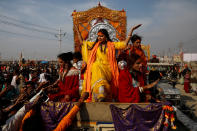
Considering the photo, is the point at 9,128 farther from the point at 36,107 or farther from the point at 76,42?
the point at 76,42

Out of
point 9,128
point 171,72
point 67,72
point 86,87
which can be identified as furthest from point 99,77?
point 171,72

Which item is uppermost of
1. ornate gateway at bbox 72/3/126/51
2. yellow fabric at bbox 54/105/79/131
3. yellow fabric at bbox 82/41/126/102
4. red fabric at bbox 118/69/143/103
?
ornate gateway at bbox 72/3/126/51

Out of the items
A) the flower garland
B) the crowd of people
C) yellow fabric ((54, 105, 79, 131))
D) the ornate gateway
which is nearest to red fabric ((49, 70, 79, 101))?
the crowd of people

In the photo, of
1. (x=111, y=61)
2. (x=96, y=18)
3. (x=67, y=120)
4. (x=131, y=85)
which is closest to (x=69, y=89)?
(x=67, y=120)

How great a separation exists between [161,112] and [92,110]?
1.12m

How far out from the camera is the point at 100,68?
306 centimetres

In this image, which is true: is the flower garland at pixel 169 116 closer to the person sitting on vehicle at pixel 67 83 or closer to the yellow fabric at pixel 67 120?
the yellow fabric at pixel 67 120

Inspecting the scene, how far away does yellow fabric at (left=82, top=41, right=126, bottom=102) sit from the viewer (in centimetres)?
291

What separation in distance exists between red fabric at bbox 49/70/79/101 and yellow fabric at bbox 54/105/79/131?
2.16 ft

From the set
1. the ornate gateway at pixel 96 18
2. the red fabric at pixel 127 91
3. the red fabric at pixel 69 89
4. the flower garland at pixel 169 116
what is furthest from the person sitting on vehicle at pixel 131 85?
the ornate gateway at pixel 96 18

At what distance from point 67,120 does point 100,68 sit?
1.35 metres

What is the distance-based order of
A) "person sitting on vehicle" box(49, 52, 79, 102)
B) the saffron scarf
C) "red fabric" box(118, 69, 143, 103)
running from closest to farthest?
"red fabric" box(118, 69, 143, 103) < "person sitting on vehicle" box(49, 52, 79, 102) < the saffron scarf

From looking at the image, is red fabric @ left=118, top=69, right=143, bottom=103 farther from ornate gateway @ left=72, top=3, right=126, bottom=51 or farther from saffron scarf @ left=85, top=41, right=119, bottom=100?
ornate gateway @ left=72, top=3, right=126, bottom=51

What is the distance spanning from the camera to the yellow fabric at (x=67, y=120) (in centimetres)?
206
